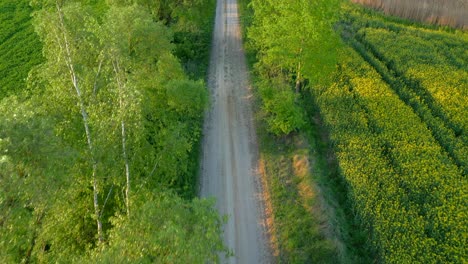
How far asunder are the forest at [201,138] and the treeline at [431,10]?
213 inches

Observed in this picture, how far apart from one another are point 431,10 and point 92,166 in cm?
4682

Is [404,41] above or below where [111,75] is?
below

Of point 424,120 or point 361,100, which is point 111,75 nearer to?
point 361,100

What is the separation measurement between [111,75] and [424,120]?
946 inches

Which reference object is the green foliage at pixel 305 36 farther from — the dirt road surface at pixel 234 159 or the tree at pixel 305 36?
the dirt road surface at pixel 234 159

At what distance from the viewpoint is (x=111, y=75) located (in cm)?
1925

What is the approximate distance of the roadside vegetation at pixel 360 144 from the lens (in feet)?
72.8

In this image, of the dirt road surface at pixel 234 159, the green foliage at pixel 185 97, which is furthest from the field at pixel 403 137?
the green foliage at pixel 185 97

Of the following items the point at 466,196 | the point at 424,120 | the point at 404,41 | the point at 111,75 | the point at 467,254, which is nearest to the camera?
the point at 111,75

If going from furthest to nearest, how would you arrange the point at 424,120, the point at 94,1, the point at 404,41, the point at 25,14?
the point at 94,1 → the point at 25,14 → the point at 404,41 → the point at 424,120

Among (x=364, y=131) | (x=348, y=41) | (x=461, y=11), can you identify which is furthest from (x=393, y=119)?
(x=461, y=11)

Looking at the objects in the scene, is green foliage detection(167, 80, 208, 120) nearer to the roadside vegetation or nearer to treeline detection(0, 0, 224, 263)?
treeline detection(0, 0, 224, 263)

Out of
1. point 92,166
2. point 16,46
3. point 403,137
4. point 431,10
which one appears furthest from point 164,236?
point 431,10

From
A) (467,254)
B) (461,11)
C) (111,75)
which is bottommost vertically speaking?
(467,254)
